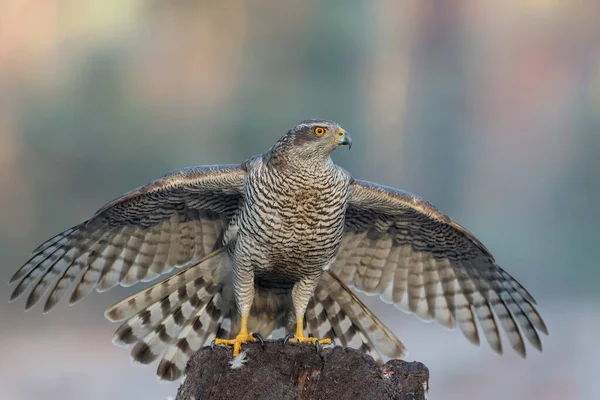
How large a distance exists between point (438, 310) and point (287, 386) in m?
1.64

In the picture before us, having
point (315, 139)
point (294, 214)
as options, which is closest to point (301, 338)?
point (294, 214)

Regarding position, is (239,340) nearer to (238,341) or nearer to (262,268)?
(238,341)

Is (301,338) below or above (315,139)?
below

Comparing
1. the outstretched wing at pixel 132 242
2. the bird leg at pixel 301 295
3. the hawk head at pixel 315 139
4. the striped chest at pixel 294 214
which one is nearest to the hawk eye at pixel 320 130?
the hawk head at pixel 315 139

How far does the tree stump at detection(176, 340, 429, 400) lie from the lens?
336cm

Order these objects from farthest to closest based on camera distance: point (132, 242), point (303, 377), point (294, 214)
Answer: point (132, 242) < point (294, 214) < point (303, 377)

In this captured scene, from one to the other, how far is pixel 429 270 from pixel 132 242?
1.83m

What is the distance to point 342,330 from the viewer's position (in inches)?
183

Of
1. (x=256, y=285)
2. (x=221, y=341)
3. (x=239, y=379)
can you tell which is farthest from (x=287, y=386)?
(x=256, y=285)

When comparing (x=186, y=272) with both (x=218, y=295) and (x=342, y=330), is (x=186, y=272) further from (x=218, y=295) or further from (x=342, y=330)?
(x=342, y=330)

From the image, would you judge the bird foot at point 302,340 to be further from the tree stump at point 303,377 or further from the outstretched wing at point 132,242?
the outstretched wing at point 132,242

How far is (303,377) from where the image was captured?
3.50 meters

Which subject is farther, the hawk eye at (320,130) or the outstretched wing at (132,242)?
the outstretched wing at (132,242)

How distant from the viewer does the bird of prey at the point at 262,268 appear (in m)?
4.07
